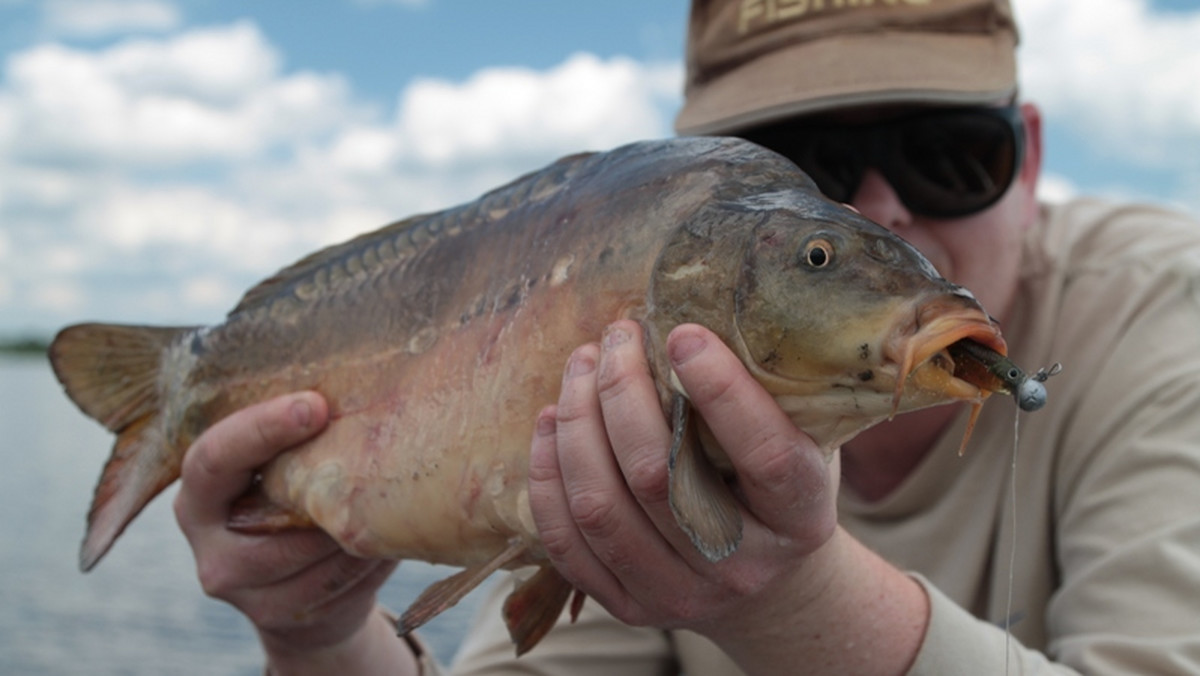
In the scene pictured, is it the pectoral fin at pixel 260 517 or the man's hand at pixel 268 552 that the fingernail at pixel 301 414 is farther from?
the pectoral fin at pixel 260 517

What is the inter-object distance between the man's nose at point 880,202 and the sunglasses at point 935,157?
0.6 inches

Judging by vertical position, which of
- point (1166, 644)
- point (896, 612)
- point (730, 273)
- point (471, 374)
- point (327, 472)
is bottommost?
point (1166, 644)

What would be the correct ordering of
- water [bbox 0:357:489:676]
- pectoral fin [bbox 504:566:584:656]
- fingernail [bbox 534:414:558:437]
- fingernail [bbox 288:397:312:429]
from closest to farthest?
fingernail [bbox 534:414:558:437] < pectoral fin [bbox 504:566:584:656] < fingernail [bbox 288:397:312:429] < water [bbox 0:357:489:676]

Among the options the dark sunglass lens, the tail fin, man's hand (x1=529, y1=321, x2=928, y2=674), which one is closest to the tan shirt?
man's hand (x1=529, y1=321, x2=928, y2=674)

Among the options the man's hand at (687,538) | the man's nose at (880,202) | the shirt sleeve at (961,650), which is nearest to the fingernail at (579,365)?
the man's hand at (687,538)

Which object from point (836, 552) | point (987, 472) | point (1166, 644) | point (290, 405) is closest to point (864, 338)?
point (836, 552)

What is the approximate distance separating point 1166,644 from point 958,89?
148 cm

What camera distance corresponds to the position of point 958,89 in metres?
2.89

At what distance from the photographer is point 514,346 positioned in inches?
74.0

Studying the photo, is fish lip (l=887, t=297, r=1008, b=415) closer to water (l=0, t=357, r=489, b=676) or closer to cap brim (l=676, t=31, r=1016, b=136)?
cap brim (l=676, t=31, r=1016, b=136)

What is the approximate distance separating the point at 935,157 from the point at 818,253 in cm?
167

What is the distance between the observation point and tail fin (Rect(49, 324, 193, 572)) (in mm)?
2631

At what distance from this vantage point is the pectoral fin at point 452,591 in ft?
6.00

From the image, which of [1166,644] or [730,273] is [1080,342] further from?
[730,273]
